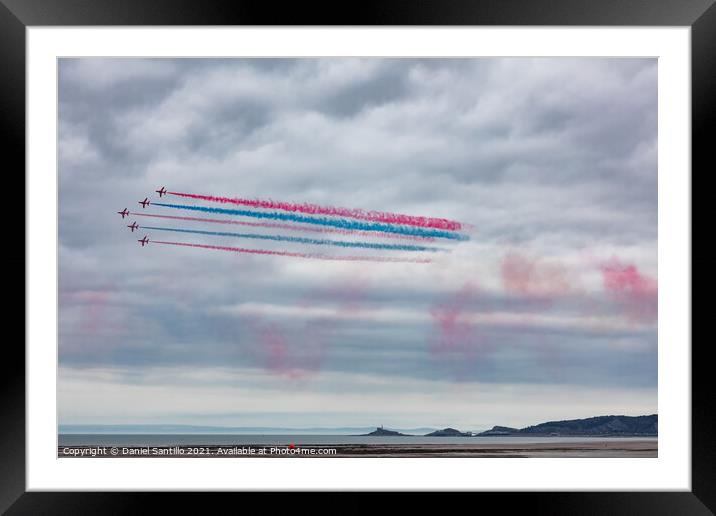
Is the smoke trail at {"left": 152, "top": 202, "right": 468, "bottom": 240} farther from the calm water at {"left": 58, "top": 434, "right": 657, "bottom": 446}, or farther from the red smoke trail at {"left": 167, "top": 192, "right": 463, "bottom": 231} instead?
the calm water at {"left": 58, "top": 434, "right": 657, "bottom": 446}

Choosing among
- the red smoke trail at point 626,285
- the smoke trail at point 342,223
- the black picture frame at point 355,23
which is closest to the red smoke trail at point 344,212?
the smoke trail at point 342,223

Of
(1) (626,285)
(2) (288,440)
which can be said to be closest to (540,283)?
(1) (626,285)

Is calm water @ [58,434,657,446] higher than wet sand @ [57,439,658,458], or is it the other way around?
wet sand @ [57,439,658,458]

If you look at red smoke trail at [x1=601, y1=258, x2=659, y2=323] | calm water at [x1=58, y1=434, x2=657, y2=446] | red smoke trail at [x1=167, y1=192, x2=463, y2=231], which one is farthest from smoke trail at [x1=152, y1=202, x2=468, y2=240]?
calm water at [x1=58, y1=434, x2=657, y2=446]

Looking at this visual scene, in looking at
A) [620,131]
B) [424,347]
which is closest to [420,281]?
[424,347]

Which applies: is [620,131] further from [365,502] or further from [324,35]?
[365,502]

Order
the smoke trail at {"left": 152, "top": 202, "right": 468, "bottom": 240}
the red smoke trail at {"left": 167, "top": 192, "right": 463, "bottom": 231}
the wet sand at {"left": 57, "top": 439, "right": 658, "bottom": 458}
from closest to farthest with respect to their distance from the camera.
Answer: the wet sand at {"left": 57, "top": 439, "right": 658, "bottom": 458}
the red smoke trail at {"left": 167, "top": 192, "right": 463, "bottom": 231}
the smoke trail at {"left": 152, "top": 202, "right": 468, "bottom": 240}
